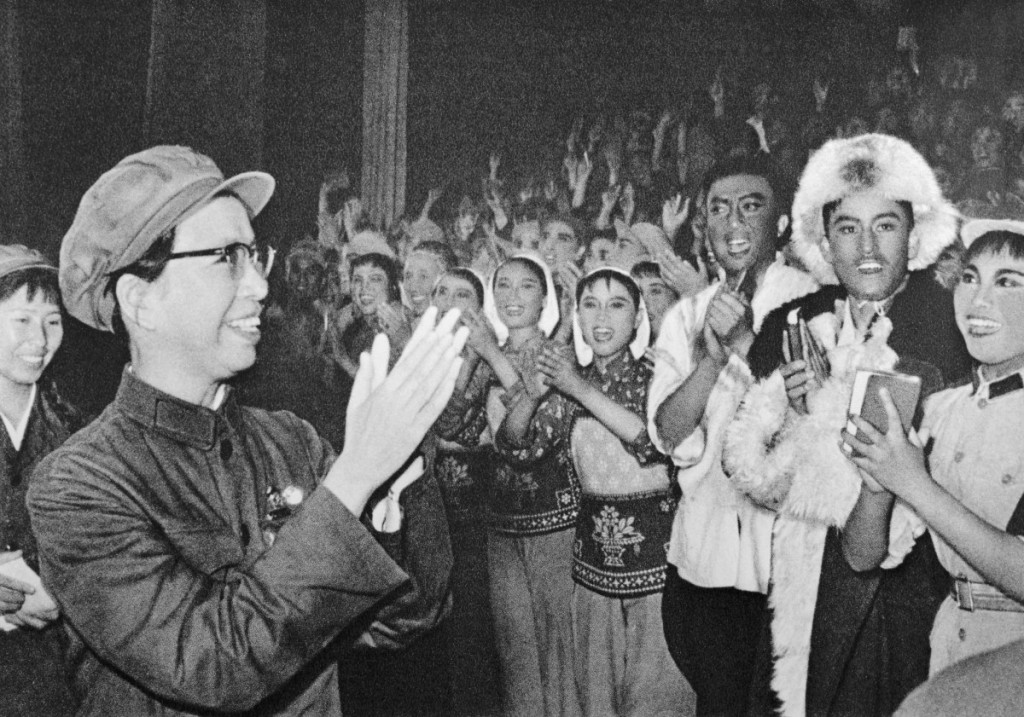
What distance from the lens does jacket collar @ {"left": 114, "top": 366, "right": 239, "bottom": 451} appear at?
7.93 ft

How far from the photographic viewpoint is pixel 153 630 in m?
2.23

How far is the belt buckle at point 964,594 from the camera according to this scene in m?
2.77

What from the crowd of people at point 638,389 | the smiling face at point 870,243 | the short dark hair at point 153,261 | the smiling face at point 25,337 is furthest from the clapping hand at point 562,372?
the smiling face at point 25,337

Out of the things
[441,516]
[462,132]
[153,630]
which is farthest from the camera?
[462,132]

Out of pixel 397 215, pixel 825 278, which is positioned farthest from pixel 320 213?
A: pixel 825 278

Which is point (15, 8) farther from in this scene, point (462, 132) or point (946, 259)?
point (946, 259)

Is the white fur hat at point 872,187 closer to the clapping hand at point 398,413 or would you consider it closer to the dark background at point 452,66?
the dark background at point 452,66

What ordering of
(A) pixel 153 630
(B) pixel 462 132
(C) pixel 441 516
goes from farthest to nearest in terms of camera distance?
1. (B) pixel 462 132
2. (C) pixel 441 516
3. (A) pixel 153 630

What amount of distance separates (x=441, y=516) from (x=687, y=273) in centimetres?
104

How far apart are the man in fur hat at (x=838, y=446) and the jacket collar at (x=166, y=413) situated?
4.89ft

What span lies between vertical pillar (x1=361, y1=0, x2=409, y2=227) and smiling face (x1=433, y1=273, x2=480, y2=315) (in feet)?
1.04

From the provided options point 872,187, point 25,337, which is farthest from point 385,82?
point 872,187

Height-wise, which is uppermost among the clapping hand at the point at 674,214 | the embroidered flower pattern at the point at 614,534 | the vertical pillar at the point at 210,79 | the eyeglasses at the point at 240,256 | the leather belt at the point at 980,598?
the vertical pillar at the point at 210,79

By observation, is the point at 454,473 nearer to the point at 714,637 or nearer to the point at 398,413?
the point at 398,413
